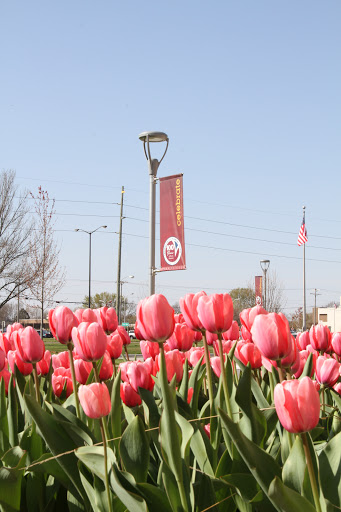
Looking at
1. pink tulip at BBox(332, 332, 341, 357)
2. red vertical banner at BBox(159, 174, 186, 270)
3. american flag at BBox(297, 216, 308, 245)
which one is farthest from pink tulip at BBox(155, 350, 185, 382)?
american flag at BBox(297, 216, 308, 245)

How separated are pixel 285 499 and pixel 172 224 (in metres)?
9.92

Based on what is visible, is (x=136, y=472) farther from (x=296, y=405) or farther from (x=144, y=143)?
(x=144, y=143)

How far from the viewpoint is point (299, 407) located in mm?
887

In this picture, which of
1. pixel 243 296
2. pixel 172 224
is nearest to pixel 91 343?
Result: pixel 172 224

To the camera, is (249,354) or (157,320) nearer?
(157,320)

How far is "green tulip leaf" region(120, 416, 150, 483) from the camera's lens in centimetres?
112

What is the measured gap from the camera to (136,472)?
1.12m

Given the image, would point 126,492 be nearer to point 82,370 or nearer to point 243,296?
point 82,370

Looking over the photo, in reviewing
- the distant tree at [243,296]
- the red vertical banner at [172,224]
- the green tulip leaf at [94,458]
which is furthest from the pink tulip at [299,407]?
the distant tree at [243,296]

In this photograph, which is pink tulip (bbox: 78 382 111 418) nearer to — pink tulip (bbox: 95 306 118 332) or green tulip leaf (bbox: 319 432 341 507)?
green tulip leaf (bbox: 319 432 341 507)

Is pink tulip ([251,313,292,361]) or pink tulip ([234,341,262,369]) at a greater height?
pink tulip ([251,313,292,361])

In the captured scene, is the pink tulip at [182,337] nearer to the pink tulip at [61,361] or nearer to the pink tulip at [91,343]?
the pink tulip at [61,361]

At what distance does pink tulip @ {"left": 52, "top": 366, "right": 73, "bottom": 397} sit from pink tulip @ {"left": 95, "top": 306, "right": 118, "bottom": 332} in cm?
29

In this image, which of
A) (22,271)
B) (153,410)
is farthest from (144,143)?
(22,271)
